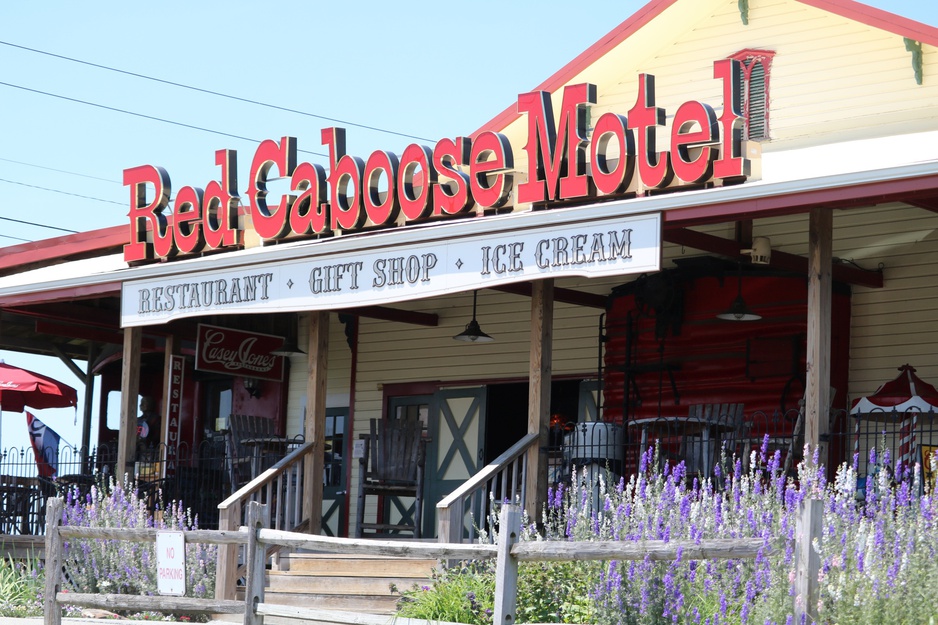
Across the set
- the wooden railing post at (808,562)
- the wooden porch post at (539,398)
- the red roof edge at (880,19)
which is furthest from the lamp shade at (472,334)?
the wooden railing post at (808,562)

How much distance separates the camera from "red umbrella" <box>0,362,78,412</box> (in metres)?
16.8

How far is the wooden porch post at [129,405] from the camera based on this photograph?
15188 mm

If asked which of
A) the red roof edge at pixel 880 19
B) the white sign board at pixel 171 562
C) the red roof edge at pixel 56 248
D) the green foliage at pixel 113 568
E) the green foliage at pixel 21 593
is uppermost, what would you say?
the red roof edge at pixel 880 19

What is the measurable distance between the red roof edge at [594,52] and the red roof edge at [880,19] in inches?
64.6

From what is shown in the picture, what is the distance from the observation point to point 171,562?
384 inches

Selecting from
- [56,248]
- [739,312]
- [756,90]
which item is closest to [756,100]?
[756,90]

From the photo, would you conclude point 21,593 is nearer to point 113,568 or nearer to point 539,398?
point 113,568

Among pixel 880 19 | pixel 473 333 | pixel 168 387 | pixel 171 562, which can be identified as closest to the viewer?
pixel 171 562

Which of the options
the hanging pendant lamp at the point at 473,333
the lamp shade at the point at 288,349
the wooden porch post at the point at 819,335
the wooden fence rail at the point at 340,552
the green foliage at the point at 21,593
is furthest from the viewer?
the lamp shade at the point at 288,349

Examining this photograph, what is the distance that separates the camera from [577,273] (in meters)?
11.3

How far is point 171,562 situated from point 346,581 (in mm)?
2441

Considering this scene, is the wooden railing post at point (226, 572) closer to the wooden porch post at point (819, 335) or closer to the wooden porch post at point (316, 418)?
the wooden porch post at point (316, 418)

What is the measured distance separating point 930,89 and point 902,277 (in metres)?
2.02

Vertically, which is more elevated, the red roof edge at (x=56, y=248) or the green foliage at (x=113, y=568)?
the red roof edge at (x=56, y=248)
